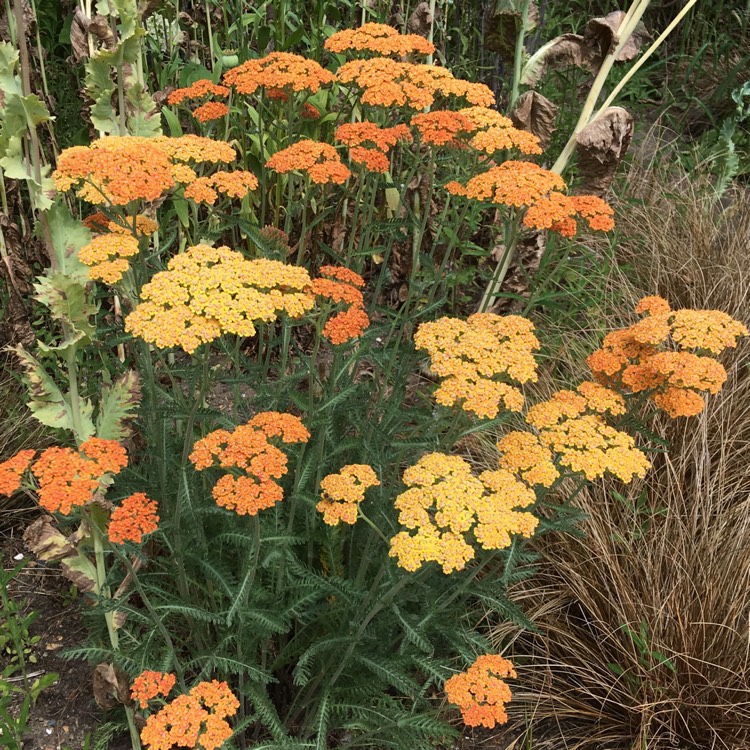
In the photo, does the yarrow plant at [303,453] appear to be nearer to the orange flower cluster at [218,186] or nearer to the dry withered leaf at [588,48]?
the orange flower cluster at [218,186]

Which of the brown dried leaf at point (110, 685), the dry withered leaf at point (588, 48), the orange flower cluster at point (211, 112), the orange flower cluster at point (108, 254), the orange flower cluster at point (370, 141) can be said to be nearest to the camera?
the orange flower cluster at point (108, 254)

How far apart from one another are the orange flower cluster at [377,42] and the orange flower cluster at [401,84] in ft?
0.43

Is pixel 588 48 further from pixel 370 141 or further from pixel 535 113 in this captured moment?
pixel 370 141

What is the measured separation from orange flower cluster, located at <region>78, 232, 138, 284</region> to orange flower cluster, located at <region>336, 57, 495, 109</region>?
1198 millimetres

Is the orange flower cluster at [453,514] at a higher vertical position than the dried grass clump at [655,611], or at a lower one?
higher

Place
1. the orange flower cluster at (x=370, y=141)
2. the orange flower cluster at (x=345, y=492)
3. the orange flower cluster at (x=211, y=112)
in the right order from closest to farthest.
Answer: the orange flower cluster at (x=345, y=492) < the orange flower cluster at (x=370, y=141) < the orange flower cluster at (x=211, y=112)

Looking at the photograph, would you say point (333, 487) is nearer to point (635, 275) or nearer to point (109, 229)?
point (109, 229)

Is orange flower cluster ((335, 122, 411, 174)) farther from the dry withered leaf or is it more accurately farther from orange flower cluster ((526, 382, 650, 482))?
the dry withered leaf

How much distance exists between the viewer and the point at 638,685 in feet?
9.82

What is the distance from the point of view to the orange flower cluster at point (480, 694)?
2.02m

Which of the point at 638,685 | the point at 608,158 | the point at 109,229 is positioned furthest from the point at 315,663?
the point at 608,158

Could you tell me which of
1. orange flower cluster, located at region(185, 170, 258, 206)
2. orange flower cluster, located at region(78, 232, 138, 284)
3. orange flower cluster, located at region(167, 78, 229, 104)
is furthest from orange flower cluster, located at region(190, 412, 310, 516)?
orange flower cluster, located at region(167, 78, 229, 104)

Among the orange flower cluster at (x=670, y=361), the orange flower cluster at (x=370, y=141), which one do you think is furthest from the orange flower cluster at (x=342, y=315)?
the orange flower cluster at (x=670, y=361)

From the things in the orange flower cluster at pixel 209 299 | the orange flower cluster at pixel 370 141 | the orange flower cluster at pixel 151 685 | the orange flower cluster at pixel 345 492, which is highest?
the orange flower cluster at pixel 370 141
